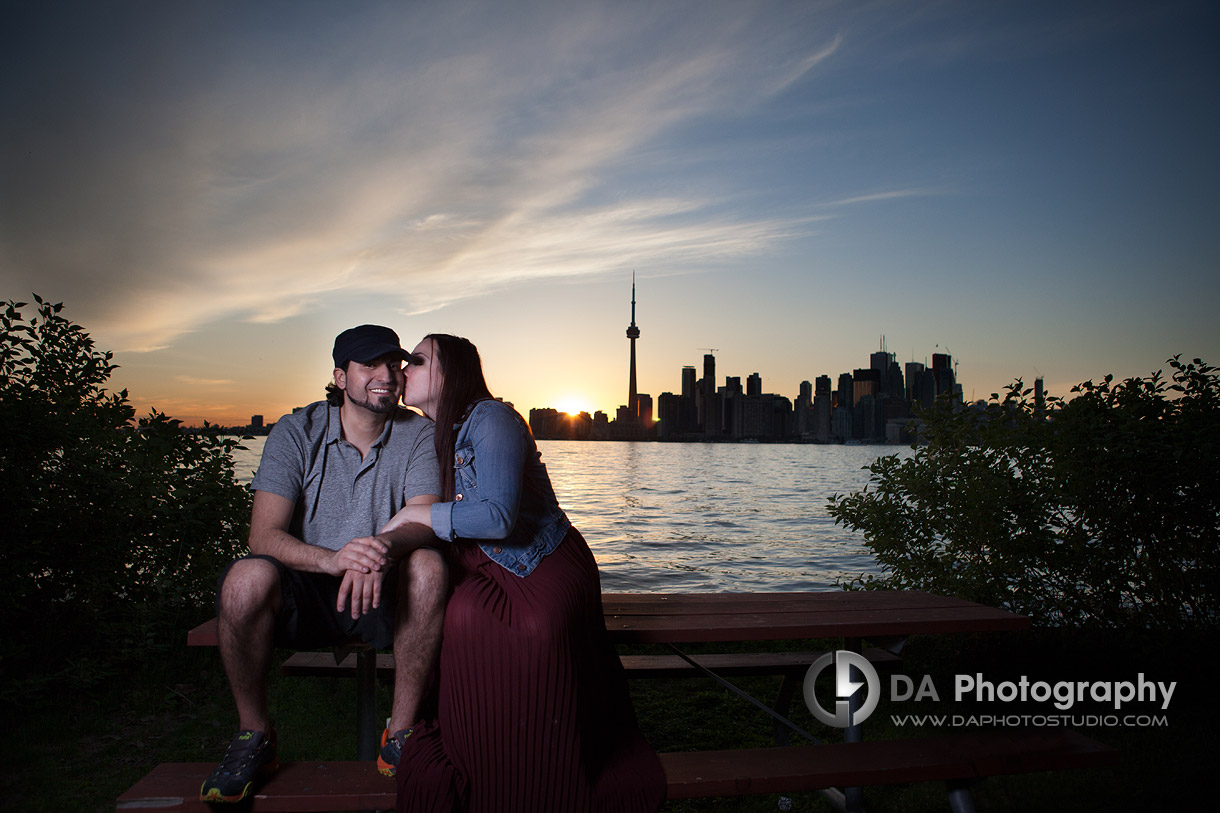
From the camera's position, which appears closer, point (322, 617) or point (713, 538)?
point (322, 617)

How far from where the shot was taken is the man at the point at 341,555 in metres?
2.07

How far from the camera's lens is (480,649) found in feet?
6.95

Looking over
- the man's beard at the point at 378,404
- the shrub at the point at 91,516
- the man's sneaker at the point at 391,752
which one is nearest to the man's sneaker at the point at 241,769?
the man's sneaker at the point at 391,752

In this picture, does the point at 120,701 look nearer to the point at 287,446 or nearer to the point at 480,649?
the point at 287,446

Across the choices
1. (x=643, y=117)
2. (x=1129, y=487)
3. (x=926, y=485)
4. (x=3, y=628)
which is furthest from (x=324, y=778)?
(x=643, y=117)

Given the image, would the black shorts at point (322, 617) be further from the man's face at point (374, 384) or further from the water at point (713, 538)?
the water at point (713, 538)

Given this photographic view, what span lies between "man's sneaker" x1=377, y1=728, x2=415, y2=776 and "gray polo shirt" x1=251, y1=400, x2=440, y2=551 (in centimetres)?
75

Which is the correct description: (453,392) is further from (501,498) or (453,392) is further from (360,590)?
(360,590)

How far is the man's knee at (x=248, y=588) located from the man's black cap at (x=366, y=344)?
2.71ft

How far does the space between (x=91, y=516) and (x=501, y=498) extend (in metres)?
3.25

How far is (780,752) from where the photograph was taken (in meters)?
2.29

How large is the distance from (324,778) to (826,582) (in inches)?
313

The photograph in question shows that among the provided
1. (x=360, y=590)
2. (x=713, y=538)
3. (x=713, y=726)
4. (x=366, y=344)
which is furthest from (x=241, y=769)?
(x=713, y=538)

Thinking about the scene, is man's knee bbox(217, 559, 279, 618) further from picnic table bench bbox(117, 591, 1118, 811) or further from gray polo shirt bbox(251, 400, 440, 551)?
gray polo shirt bbox(251, 400, 440, 551)
